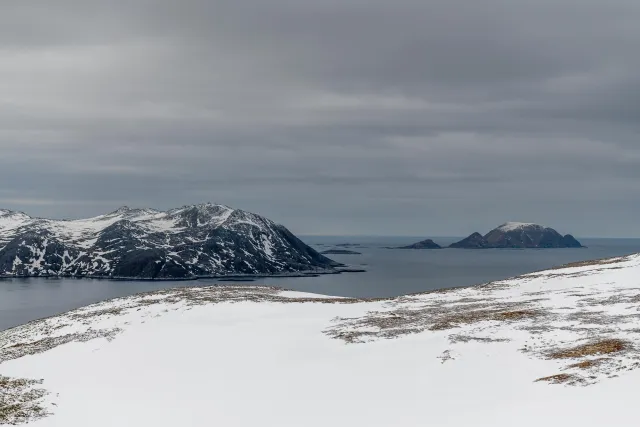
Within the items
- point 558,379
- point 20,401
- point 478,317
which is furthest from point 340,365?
point 20,401

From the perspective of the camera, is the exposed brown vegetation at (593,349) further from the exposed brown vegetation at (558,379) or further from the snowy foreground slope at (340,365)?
the exposed brown vegetation at (558,379)

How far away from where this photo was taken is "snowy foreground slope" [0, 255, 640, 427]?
24875 millimetres

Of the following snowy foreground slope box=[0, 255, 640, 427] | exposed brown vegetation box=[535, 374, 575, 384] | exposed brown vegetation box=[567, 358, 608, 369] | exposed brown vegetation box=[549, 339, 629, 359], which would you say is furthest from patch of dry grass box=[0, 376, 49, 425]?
exposed brown vegetation box=[549, 339, 629, 359]

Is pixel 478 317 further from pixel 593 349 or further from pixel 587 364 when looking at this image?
pixel 587 364

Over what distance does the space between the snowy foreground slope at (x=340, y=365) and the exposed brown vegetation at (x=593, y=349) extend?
10cm

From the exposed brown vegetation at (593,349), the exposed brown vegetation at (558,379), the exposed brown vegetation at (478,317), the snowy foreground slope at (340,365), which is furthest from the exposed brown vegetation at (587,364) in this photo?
the exposed brown vegetation at (478,317)

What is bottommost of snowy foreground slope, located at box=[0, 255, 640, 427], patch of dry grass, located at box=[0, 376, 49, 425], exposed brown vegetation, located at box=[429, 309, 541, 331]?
patch of dry grass, located at box=[0, 376, 49, 425]

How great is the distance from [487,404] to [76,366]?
2635 centimetres

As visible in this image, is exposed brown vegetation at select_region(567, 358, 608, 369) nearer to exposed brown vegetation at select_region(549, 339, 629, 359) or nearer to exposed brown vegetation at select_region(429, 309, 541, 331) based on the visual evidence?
exposed brown vegetation at select_region(549, 339, 629, 359)

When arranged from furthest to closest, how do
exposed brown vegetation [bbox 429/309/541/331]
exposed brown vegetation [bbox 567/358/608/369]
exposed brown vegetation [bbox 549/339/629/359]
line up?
exposed brown vegetation [bbox 429/309/541/331]
exposed brown vegetation [bbox 549/339/629/359]
exposed brown vegetation [bbox 567/358/608/369]

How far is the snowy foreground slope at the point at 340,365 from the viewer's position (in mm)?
24875

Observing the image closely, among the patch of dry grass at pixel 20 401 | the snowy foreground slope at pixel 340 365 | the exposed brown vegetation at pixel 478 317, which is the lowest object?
the patch of dry grass at pixel 20 401

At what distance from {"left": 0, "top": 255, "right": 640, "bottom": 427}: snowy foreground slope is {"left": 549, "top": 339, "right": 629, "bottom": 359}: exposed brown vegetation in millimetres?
95

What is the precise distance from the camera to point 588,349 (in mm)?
29969
